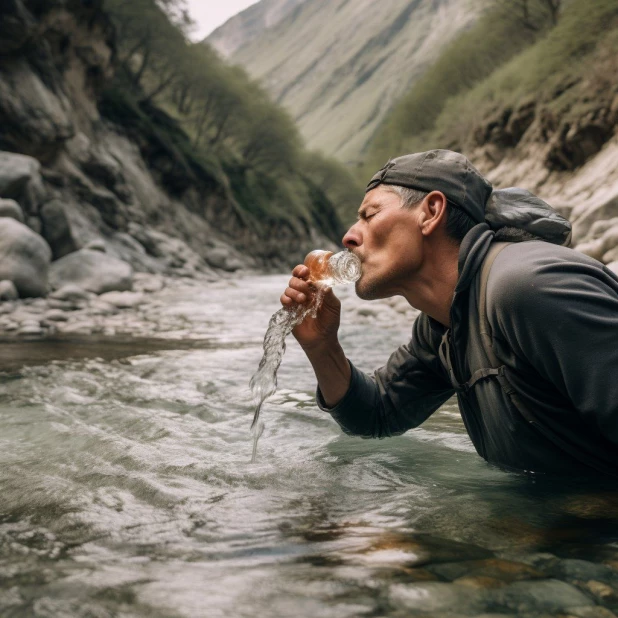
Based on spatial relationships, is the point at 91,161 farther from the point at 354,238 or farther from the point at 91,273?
the point at 354,238

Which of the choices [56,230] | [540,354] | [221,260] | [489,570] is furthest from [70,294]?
[221,260]

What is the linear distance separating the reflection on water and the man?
0.26m

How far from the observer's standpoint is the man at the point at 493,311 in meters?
1.81

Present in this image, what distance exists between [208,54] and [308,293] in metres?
41.2

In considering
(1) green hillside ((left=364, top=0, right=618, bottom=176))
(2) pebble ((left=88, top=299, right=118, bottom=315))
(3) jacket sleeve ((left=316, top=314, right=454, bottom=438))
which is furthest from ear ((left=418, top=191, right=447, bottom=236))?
(1) green hillside ((left=364, top=0, right=618, bottom=176))

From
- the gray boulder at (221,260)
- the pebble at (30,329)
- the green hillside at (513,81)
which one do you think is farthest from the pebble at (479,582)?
the gray boulder at (221,260)

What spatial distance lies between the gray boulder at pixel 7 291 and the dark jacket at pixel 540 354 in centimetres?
852

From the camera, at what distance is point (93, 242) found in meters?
15.7

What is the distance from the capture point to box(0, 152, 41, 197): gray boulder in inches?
504

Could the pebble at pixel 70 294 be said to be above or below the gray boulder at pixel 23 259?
below

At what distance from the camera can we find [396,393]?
2908mm

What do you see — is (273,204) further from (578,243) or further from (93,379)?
(93,379)

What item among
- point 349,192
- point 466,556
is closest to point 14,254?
point 466,556

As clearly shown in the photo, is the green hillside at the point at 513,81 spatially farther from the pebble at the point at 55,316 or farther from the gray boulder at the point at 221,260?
the pebble at the point at 55,316
